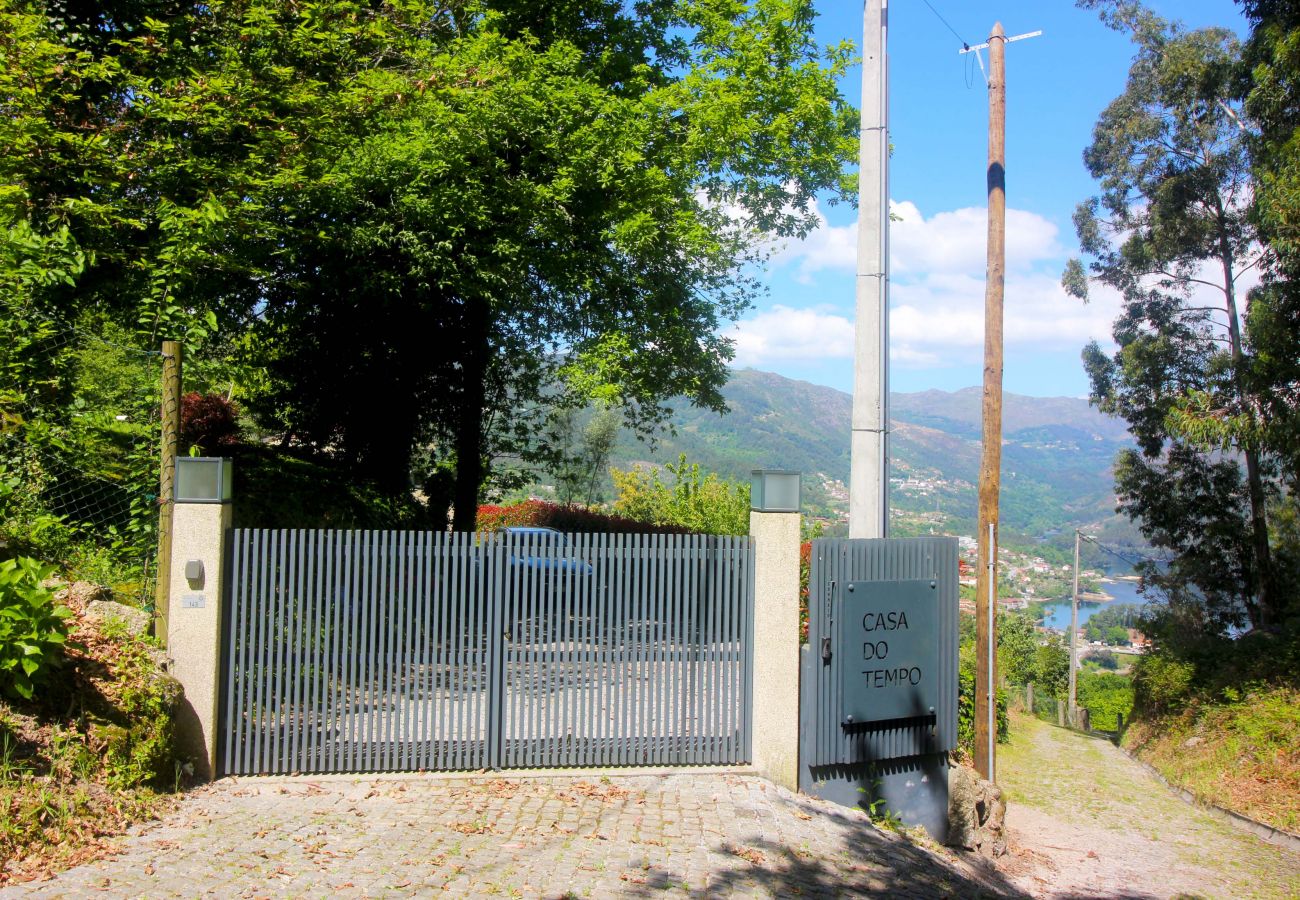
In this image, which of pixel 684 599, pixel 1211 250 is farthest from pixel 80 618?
pixel 1211 250

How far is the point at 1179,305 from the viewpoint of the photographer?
25594mm

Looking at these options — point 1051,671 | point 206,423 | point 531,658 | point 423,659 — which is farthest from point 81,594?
point 1051,671

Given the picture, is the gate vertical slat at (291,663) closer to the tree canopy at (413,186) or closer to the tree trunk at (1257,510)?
the tree canopy at (413,186)

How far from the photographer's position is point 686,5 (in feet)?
56.4

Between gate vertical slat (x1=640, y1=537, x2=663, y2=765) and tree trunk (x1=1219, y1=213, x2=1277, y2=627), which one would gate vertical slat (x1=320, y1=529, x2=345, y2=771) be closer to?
gate vertical slat (x1=640, y1=537, x2=663, y2=765)

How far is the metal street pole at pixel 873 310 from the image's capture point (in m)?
8.30

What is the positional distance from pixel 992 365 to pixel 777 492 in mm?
4636

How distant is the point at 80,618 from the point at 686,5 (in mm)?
15214

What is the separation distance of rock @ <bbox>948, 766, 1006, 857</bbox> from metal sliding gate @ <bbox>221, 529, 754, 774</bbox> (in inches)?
110

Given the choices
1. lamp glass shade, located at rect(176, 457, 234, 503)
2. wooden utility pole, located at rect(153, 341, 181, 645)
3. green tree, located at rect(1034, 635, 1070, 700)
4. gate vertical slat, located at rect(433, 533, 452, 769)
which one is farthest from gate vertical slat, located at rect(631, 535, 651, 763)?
green tree, located at rect(1034, 635, 1070, 700)

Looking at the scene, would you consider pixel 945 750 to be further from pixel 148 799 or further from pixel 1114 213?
pixel 1114 213

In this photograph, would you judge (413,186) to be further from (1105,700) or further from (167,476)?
(1105,700)

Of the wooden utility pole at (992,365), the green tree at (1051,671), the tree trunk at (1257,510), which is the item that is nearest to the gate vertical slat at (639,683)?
the wooden utility pole at (992,365)

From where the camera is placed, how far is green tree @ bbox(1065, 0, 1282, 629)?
23281 mm
